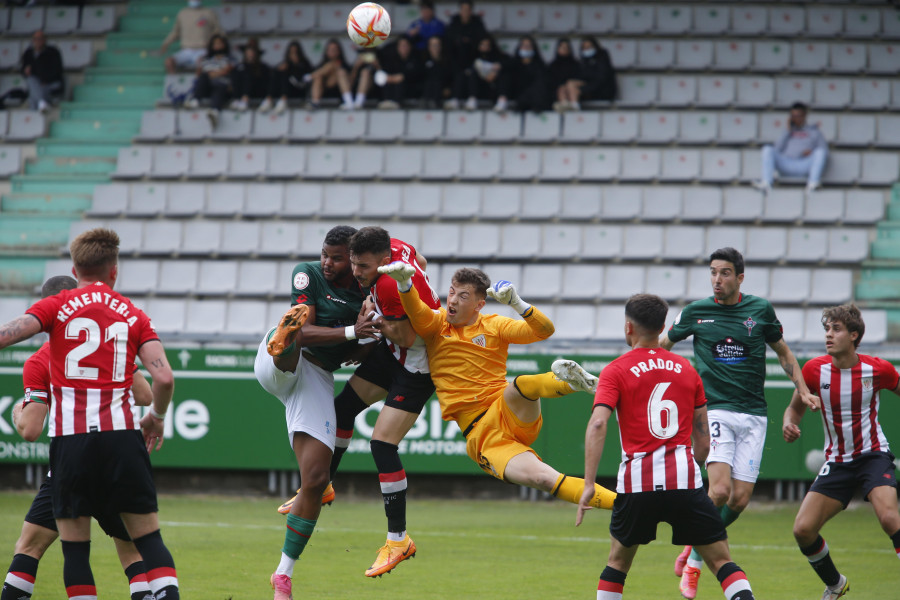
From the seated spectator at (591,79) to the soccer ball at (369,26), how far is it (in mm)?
7426

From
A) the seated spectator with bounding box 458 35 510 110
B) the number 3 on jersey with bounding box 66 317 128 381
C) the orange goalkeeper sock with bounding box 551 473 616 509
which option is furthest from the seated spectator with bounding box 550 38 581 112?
the number 3 on jersey with bounding box 66 317 128 381

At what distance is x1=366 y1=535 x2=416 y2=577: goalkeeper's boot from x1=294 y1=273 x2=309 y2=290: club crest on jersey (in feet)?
6.27

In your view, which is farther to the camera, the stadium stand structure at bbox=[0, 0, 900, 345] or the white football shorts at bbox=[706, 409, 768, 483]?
the stadium stand structure at bbox=[0, 0, 900, 345]

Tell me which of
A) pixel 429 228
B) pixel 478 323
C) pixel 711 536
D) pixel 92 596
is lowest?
pixel 92 596

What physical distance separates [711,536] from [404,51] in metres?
12.9

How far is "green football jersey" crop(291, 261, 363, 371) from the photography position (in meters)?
7.18

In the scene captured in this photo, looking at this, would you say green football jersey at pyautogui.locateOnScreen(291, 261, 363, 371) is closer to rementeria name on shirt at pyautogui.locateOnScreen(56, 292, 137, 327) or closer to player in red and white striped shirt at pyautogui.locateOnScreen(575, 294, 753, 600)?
rementeria name on shirt at pyautogui.locateOnScreen(56, 292, 137, 327)

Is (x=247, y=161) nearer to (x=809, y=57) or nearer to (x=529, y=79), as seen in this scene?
(x=529, y=79)

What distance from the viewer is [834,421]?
7379mm

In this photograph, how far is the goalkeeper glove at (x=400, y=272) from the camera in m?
6.51

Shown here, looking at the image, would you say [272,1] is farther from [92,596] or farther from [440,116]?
[92,596]

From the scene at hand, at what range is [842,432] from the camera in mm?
7367

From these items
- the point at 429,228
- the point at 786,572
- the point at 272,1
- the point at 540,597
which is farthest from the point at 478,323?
the point at 272,1

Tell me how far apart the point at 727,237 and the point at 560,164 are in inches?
118
